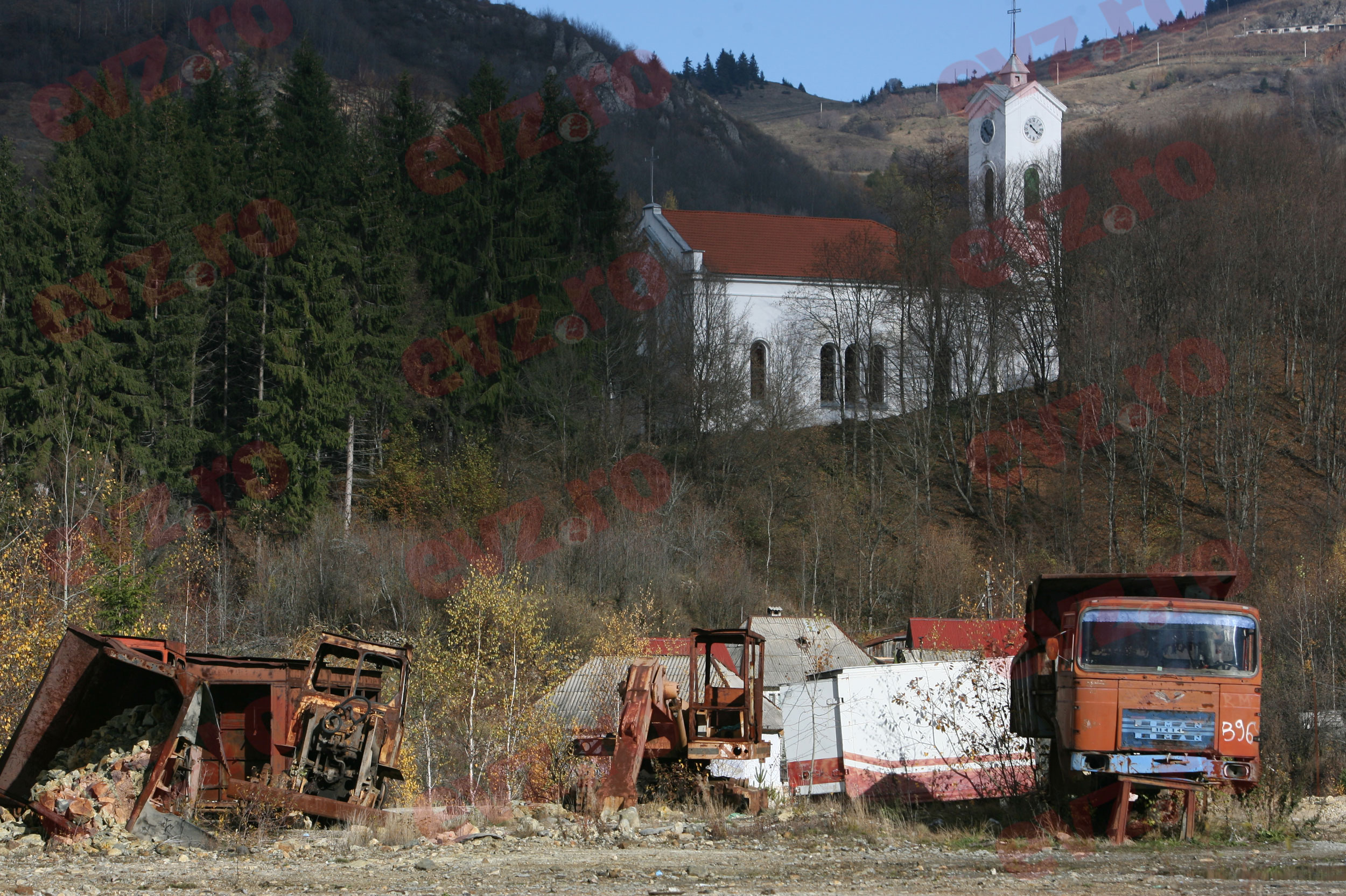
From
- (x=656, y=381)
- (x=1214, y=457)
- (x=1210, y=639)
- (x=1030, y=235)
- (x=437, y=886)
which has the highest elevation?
(x=1030, y=235)

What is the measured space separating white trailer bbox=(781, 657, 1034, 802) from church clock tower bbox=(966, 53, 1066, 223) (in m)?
42.5

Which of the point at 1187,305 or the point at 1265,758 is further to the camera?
the point at 1187,305

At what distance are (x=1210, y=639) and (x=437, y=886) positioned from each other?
8.53 metres

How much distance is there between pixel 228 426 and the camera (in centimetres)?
5003

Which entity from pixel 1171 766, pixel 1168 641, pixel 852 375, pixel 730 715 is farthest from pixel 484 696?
pixel 852 375

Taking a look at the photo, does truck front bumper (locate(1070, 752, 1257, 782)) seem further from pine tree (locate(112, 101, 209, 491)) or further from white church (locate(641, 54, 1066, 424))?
white church (locate(641, 54, 1066, 424))

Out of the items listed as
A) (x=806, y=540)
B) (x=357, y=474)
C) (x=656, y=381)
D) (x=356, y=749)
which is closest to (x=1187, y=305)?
(x=806, y=540)

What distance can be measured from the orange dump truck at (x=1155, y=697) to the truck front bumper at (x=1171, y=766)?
11mm

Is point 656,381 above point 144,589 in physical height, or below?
above

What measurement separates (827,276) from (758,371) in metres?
6.16

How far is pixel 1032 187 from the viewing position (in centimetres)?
6012

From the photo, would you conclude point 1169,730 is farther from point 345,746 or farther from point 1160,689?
point 345,746

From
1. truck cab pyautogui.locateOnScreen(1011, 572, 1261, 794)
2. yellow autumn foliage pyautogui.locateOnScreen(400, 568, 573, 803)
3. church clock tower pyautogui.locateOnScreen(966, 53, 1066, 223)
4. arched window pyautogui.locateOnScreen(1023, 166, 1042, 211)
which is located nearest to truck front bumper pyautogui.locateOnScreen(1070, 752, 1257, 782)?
truck cab pyautogui.locateOnScreen(1011, 572, 1261, 794)

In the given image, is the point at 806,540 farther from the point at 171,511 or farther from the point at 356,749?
the point at 356,749
